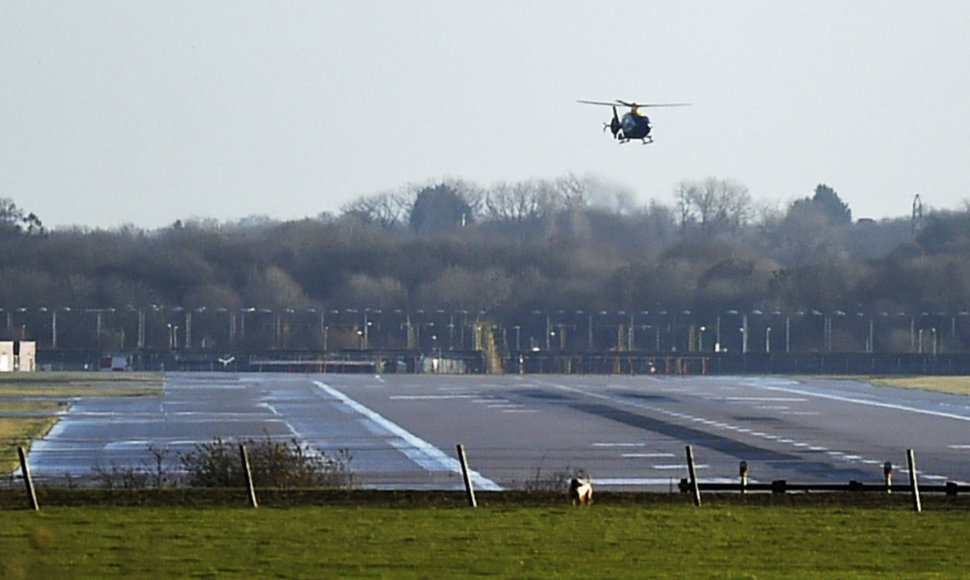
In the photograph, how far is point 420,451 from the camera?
2296 inches

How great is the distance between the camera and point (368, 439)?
64312 mm

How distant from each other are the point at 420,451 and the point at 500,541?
105ft

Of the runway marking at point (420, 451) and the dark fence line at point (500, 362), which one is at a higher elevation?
the dark fence line at point (500, 362)

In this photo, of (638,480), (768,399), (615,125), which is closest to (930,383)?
(768,399)

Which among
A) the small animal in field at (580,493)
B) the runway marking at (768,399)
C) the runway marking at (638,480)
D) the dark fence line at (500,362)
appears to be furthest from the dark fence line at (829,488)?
the dark fence line at (500,362)

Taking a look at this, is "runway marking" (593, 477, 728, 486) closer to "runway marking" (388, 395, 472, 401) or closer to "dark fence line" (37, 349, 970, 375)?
"runway marking" (388, 395, 472, 401)

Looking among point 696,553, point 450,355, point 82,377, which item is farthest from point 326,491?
point 450,355

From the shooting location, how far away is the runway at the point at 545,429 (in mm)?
51375

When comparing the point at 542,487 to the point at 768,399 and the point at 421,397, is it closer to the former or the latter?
the point at 421,397

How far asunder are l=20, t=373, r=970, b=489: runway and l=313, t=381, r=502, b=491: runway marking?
98 millimetres

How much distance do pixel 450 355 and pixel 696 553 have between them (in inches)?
5809

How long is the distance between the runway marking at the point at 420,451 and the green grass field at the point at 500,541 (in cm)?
1210

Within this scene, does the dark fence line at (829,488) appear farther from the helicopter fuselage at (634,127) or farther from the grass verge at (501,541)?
the helicopter fuselage at (634,127)

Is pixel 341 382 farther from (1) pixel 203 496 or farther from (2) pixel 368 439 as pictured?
(1) pixel 203 496
